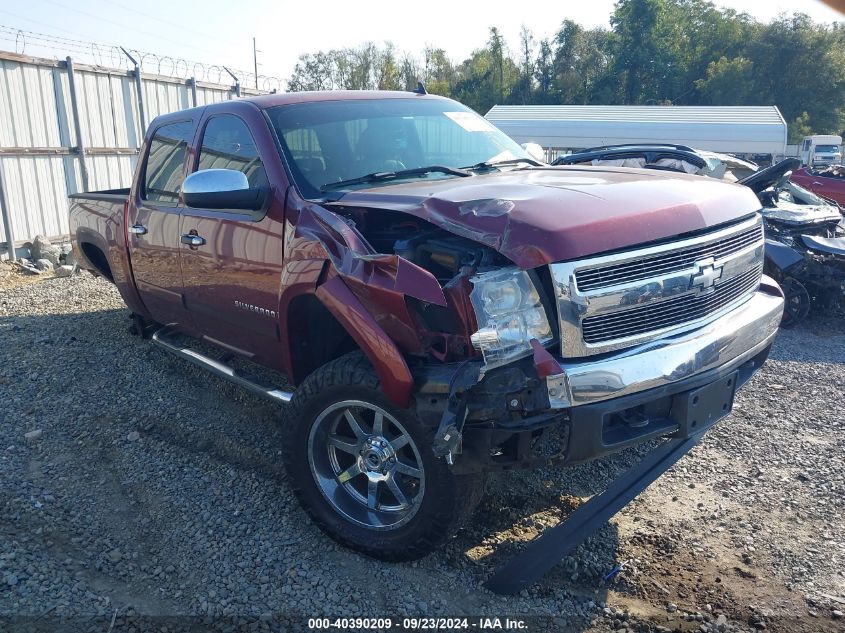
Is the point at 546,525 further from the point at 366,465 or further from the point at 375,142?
the point at 375,142

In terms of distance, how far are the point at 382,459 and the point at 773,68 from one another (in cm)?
5379

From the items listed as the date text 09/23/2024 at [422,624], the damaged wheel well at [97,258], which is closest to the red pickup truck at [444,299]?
the date text 09/23/2024 at [422,624]

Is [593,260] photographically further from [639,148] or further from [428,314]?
[639,148]

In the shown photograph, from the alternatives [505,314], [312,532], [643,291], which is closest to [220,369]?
[312,532]

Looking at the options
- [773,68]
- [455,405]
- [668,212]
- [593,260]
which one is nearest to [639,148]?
[668,212]

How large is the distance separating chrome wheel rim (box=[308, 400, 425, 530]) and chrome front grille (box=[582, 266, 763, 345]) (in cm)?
91

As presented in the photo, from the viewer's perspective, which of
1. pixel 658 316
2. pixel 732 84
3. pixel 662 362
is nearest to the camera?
pixel 662 362

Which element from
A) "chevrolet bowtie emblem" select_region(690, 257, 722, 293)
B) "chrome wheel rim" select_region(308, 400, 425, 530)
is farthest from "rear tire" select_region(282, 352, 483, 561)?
"chevrolet bowtie emblem" select_region(690, 257, 722, 293)

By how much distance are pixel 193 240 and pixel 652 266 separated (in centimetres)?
280

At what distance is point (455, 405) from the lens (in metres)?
2.62

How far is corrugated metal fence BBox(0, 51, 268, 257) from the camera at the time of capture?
10.1m

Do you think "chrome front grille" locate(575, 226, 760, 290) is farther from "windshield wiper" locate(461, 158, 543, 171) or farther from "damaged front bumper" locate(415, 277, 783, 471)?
"windshield wiper" locate(461, 158, 543, 171)

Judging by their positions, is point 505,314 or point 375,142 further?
point 375,142

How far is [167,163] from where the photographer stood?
16.0 ft
